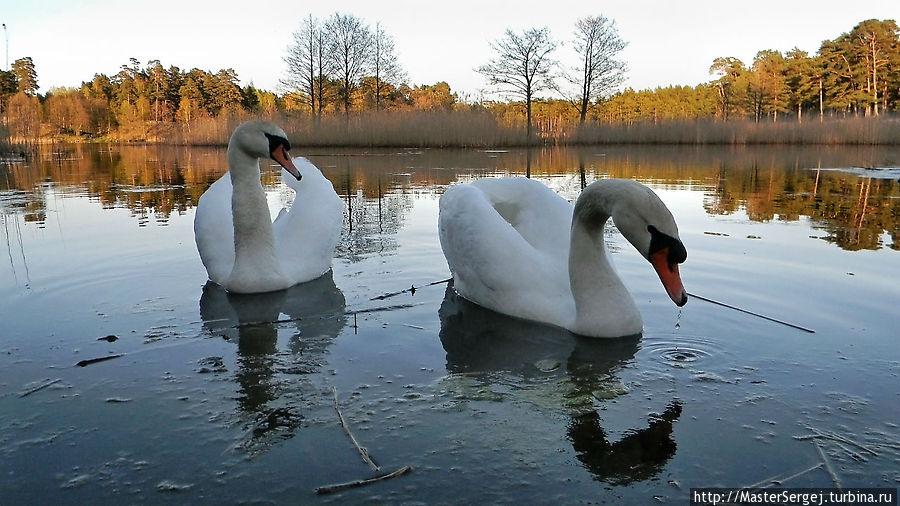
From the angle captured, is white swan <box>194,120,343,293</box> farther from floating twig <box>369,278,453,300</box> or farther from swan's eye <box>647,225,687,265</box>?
swan's eye <box>647,225,687,265</box>

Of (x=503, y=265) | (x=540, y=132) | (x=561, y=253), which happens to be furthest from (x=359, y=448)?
(x=540, y=132)

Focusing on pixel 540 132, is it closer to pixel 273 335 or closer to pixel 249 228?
pixel 249 228

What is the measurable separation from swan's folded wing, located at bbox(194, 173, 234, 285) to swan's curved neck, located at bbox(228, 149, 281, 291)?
0.66 feet

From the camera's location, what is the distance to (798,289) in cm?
511

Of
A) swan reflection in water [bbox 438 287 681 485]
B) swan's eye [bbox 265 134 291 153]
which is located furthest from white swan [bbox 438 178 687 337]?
swan's eye [bbox 265 134 291 153]

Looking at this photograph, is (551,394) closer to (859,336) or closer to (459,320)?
(459,320)

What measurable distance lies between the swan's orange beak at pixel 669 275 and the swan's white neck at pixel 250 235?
2930 millimetres

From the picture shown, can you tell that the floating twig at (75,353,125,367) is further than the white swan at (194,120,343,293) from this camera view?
No

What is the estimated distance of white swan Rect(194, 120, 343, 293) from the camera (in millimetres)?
5105

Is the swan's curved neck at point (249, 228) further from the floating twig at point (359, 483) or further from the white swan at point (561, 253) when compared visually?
the floating twig at point (359, 483)

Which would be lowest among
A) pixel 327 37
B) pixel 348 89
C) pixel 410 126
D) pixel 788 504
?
pixel 788 504

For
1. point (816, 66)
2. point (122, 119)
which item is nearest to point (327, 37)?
point (816, 66)

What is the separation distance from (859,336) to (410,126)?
25.8 meters

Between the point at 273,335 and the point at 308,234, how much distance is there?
1.69 metres
